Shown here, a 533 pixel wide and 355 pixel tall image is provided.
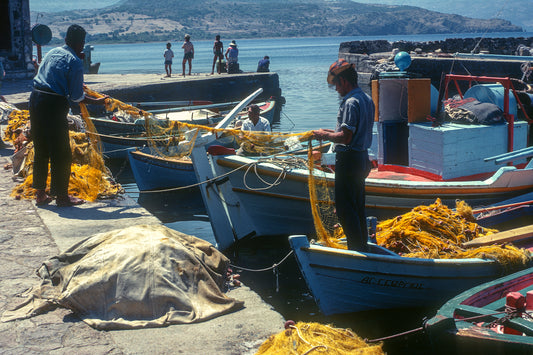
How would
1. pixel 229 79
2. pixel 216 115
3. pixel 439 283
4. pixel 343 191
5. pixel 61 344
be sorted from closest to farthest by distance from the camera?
pixel 61 344 → pixel 343 191 → pixel 439 283 → pixel 216 115 → pixel 229 79

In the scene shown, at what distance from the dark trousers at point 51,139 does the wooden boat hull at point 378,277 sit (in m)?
3.09

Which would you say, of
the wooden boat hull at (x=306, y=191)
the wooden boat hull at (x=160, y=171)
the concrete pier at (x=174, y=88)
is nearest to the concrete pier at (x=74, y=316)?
the wooden boat hull at (x=306, y=191)

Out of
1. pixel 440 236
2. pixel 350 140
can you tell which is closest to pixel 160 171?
pixel 440 236

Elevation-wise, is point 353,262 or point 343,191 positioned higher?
point 343,191

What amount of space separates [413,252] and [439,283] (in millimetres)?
394

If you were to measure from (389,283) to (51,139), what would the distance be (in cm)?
393

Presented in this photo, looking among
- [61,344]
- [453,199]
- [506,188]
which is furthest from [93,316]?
[506,188]

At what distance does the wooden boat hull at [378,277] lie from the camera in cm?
530

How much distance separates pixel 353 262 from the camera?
17.5 ft

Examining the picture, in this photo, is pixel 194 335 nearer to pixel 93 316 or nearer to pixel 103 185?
pixel 93 316

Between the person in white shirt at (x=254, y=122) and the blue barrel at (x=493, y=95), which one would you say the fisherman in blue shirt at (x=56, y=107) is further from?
the blue barrel at (x=493, y=95)

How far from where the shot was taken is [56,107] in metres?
6.57

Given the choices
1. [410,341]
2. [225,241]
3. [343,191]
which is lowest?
[410,341]

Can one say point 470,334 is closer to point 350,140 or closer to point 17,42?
point 350,140
